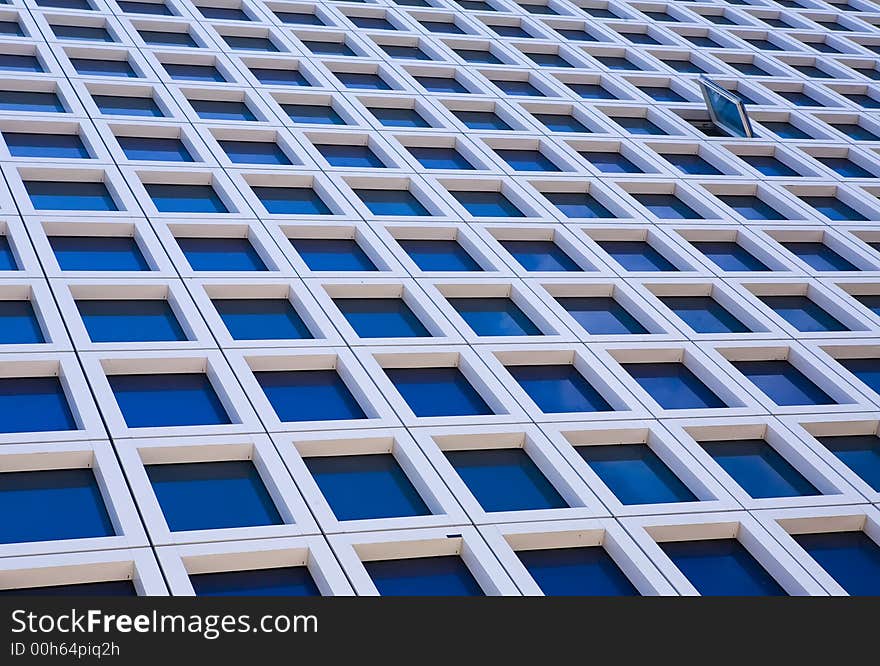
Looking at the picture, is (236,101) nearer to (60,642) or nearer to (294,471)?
(294,471)

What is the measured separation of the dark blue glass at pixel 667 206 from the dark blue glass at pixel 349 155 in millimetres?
6812

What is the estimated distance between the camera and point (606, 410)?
26469 mm

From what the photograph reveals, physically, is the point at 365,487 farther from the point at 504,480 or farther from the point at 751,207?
the point at 751,207

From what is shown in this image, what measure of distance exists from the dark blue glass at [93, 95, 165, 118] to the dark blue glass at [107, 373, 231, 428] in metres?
12.0

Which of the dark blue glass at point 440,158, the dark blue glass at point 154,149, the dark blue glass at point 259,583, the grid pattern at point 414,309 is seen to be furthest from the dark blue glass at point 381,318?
the dark blue glass at point 259,583

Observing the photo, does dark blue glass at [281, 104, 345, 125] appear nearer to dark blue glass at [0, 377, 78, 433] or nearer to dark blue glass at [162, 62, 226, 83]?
dark blue glass at [162, 62, 226, 83]

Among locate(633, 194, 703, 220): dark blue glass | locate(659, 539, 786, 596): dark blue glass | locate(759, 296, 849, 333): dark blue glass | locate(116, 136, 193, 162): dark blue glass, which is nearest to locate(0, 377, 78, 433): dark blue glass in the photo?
locate(116, 136, 193, 162): dark blue glass

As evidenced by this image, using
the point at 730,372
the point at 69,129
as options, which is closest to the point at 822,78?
the point at 730,372

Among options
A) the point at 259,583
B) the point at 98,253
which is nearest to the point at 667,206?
the point at 98,253

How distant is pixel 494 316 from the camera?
2914 cm

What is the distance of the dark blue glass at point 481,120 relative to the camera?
127ft

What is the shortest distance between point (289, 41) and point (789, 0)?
24292 mm

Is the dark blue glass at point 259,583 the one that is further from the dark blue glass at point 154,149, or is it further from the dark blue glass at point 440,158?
the dark blue glass at point 440,158

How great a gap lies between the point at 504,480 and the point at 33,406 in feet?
26.3
